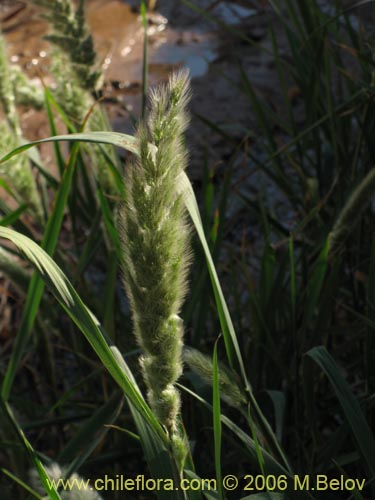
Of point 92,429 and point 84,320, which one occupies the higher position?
point 84,320

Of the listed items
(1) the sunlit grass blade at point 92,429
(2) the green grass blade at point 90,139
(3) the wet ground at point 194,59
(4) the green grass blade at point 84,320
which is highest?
(3) the wet ground at point 194,59

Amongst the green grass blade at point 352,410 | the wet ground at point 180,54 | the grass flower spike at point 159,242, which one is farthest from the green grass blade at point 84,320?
the wet ground at point 180,54

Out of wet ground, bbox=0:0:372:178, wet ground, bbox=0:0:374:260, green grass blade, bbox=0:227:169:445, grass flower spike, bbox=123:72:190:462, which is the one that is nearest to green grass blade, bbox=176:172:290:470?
grass flower spike, bbox=123:72:190:462

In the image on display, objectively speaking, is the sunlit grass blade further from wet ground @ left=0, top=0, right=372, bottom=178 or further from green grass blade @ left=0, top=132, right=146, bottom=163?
wet ground @ left=0, top=0, right=372, bottom=178

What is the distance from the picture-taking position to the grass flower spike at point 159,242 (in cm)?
84

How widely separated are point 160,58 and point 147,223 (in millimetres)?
2856

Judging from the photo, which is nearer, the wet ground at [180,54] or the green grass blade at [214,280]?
the green grass blade at [214,280]

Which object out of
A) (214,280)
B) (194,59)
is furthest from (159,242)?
(194,59)

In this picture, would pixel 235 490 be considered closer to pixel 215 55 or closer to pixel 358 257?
pixel 358 257

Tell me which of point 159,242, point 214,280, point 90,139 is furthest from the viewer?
point 90,139

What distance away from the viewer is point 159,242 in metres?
0.84

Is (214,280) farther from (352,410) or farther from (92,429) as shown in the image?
(92,429)

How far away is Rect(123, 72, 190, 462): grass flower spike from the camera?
835 mm

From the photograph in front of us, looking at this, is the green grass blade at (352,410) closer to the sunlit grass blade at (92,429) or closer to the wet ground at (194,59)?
the sunlit grass blade at (92,429)
